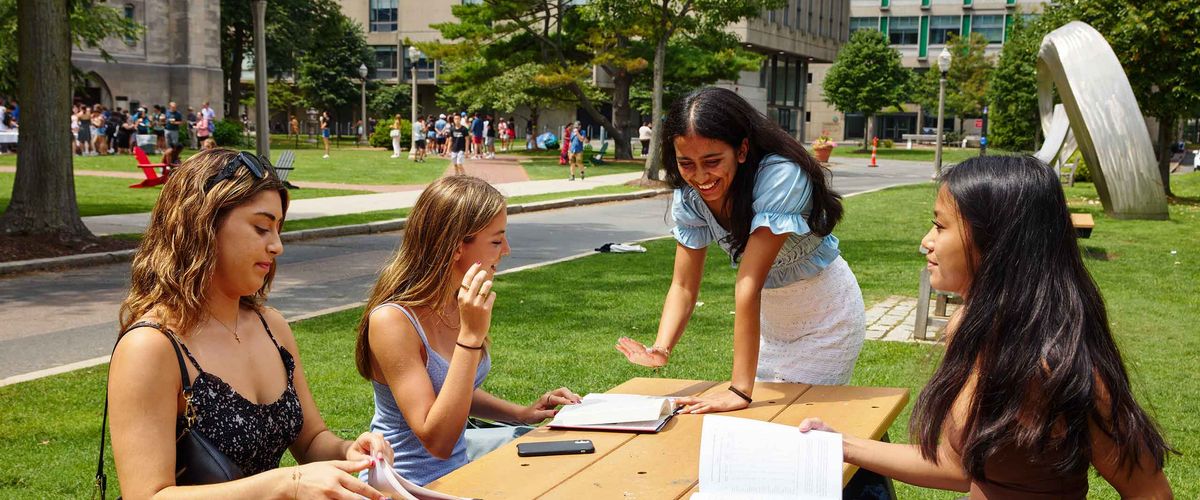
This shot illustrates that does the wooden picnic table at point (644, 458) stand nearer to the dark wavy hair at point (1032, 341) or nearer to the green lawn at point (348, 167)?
the dark wavy hair at point (1032, 341)

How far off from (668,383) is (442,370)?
0.91 m

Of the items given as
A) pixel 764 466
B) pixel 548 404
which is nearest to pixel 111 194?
pixel 548 404

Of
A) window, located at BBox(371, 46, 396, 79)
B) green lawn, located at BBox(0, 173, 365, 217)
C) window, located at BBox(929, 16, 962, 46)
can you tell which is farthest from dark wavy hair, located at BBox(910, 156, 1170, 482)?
window, located at BBox(929, 16, 962, 46)

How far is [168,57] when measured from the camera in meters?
52.6

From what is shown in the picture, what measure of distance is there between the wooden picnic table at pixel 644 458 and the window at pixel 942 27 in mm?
84436

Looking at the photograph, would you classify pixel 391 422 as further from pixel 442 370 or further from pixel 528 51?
pixel 528 51

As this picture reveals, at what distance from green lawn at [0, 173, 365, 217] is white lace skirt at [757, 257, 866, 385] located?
48.5ft

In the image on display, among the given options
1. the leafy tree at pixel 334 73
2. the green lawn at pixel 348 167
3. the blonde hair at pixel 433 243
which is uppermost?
the leafy tree at pixel 334 73

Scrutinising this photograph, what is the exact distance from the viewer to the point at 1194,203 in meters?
23.8

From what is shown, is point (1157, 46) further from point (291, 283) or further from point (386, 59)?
point (386, 59)

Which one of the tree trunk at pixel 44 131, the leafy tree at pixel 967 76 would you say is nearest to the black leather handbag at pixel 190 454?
the tree trunk at pixel 44 131

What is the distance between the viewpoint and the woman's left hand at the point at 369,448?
261cm

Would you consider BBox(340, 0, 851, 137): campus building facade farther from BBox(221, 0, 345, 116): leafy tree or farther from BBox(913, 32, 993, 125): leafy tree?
BBox(913, 32, 993, 125): leafy tree

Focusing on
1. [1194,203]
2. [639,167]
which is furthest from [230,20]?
[1194,203]
